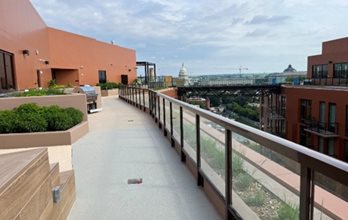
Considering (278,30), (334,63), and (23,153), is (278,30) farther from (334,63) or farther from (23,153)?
→ (23,153)

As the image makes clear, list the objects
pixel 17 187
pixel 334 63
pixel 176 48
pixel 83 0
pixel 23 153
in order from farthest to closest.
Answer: pixel 176 48
pixel 334 63
pixel 83 0
pixel 23 153
pixel 17 187

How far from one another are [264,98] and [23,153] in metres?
34.9

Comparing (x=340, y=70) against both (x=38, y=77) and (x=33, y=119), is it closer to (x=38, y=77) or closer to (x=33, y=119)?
(x=38, y=77)

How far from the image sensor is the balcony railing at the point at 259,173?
1.39 meters

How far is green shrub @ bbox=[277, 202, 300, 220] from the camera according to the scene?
1.61 metres

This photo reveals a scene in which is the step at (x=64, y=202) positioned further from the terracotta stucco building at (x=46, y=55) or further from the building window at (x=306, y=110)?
the building window at (x=306, y=110)

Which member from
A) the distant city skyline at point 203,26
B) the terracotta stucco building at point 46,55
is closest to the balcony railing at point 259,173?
the terracotta stucco building at point 46,55

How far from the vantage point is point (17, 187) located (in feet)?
5.99

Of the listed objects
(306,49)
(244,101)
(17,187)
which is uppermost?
(306,49)

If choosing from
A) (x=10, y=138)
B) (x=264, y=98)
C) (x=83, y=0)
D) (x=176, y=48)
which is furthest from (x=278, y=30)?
(x=10, y=138)

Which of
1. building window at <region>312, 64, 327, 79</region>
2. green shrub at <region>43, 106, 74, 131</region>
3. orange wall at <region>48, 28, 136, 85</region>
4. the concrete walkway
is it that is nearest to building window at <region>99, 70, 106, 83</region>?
orange wall at <region>48, 28, 136, 85</region>

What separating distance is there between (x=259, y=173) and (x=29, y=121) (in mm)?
6046

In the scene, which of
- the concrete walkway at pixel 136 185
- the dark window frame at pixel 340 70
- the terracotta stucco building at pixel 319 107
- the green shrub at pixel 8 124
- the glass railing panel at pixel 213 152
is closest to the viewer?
the glass railing panel at pixel 213 152

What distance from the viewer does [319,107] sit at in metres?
22.1
